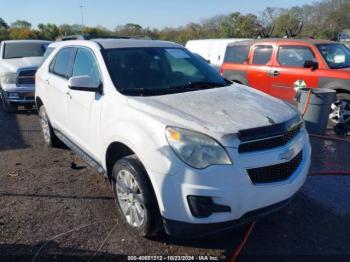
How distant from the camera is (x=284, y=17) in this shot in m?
32.2

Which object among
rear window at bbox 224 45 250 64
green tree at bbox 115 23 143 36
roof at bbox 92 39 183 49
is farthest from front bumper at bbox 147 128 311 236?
green tree at bbox 115 23 143 36

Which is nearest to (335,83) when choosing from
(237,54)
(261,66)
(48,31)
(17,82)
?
(261,66)

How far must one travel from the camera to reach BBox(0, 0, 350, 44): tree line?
30211mm

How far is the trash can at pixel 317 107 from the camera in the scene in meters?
6.55

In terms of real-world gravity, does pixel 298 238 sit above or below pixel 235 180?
below

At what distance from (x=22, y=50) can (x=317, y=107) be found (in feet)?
27.9

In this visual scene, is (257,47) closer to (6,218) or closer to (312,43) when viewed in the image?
(312,43)

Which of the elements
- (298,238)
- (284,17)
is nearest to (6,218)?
(298,238)

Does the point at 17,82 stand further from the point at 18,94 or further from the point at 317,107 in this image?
the point at 317,107

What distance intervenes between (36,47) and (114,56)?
7904 mm

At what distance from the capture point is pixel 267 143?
3006 millimetres

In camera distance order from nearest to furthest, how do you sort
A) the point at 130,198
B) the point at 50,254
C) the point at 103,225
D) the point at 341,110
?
the point at 50,254
the point at 130,198
the point at 103,225
the point at 341,110

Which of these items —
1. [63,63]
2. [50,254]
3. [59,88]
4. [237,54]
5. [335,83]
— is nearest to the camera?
[50,254]

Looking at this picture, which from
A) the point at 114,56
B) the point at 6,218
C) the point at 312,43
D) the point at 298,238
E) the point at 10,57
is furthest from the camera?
the point at 10,57
